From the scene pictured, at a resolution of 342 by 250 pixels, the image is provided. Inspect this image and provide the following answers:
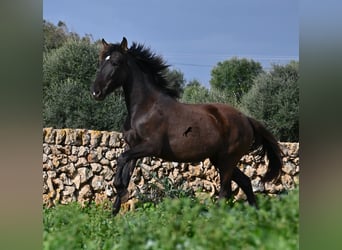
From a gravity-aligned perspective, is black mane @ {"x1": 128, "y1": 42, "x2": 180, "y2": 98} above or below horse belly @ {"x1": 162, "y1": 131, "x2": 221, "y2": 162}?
above

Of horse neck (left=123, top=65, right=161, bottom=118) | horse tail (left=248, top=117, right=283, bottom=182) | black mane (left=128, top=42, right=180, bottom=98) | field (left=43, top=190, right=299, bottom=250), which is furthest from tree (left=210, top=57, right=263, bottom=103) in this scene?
field (left=43, top=190, right=299, bottom=250)

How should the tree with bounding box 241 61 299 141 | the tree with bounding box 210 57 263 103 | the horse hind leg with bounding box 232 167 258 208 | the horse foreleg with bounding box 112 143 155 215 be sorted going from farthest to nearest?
the tree with bounding box 210 57 263 103, the tree with bounding box 241 61 299 141, the horse hind leg with bounding box 232 167 258 208, the horse foreleg with bounding box 112 143 155 215

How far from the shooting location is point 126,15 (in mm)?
5652

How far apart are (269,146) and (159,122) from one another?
1007 millimetres

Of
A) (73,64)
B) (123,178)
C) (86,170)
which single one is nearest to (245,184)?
(123,178)

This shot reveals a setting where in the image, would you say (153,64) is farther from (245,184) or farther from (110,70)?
(245,184)

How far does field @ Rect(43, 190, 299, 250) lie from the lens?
7.94ft

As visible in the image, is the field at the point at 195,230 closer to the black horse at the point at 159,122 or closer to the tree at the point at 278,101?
the black horse at the point at 159,122

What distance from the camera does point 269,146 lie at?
169 inches

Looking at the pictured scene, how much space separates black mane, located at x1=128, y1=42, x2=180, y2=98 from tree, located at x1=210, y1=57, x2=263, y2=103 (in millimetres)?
2625

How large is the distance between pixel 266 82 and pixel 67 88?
2571 millimetres

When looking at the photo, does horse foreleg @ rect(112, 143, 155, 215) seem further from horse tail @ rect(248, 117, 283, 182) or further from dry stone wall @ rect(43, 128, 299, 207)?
dry stone wall @ rect(43, 128, 299, 207)
